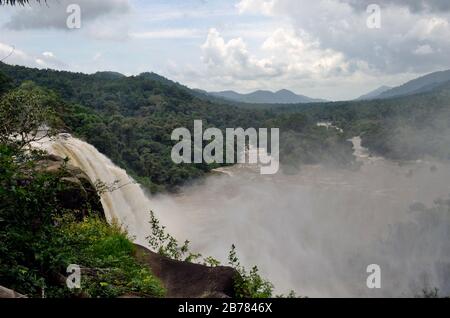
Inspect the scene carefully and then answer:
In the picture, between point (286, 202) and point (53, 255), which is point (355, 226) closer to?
point (286, 202)

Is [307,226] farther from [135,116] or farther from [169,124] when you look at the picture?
[135,116]

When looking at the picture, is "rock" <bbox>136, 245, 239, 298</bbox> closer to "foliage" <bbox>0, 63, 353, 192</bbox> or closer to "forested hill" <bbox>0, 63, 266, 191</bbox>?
"foliage" <bbox>0, 63, 353, 192</bbox>

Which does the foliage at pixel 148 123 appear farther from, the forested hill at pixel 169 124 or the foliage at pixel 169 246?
the foliage at pixel 169 246

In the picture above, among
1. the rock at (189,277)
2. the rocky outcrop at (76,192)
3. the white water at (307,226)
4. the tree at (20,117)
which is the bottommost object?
the white water at (307,226)

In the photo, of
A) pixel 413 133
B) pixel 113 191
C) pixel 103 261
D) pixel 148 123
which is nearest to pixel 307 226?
pixel 113 191

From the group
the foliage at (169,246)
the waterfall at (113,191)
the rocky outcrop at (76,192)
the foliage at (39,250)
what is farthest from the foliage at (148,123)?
the foliage at (39,250)

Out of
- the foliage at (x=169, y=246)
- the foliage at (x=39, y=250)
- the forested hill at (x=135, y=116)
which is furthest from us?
the forested hill at (x=135, y=116)
